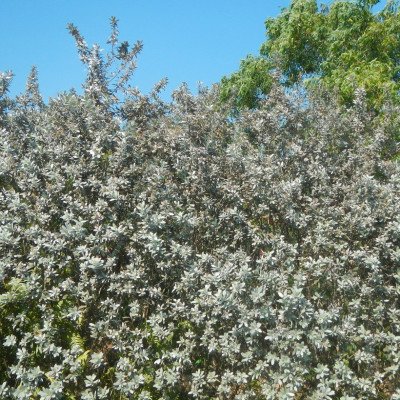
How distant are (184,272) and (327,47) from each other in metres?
15.0

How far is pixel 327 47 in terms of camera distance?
17.3 m

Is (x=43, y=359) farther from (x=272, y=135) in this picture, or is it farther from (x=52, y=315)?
(x=272, y=135)

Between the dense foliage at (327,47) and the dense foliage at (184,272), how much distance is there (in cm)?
850

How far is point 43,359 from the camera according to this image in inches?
186

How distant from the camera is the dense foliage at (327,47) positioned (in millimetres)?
14859

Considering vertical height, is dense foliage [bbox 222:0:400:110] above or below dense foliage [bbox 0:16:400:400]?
above

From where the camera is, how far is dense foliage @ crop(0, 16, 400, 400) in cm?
434

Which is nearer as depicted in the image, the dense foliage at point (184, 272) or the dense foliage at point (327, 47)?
the dense foliage at point (184, 272)

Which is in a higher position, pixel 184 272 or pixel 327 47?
pixel 327 47

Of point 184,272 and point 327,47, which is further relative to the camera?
point 327,47

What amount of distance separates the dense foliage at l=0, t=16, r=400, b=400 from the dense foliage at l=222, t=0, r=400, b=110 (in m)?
8.50

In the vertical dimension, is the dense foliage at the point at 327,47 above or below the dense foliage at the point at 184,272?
above

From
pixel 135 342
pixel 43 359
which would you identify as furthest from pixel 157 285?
pixel 43 359

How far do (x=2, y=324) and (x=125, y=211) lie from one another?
177 centimetres
